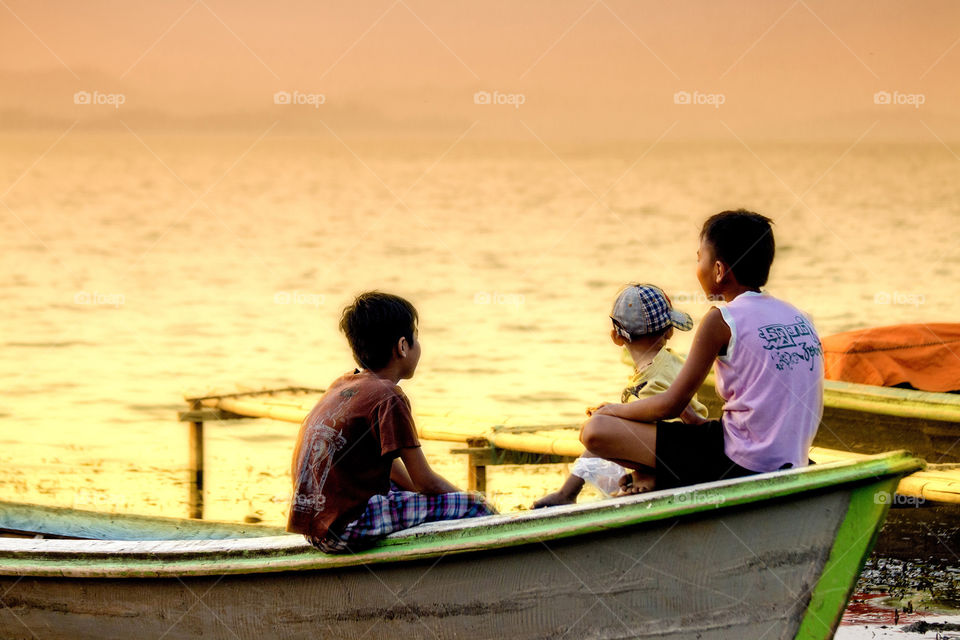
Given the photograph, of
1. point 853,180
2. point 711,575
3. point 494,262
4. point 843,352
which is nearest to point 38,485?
point 843,352

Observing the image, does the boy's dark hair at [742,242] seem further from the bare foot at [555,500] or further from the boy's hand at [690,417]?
the bare foot at [555,500]

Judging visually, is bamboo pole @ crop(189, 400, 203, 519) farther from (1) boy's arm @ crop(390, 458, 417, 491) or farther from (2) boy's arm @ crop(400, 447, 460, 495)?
(2) boy's arm @ crop(400, 447, 460, 495)

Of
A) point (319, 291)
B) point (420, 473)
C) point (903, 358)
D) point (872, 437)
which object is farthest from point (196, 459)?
point (319, 291)

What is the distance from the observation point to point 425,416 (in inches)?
283

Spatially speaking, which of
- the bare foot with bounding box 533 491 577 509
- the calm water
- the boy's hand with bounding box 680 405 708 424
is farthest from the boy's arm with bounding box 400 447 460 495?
the calm water

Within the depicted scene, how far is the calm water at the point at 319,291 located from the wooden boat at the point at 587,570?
2985 mm

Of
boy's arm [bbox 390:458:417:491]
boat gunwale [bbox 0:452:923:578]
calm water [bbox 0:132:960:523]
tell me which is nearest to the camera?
boat gunwale [bbox 0:452:923:578]

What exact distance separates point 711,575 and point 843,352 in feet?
12.6

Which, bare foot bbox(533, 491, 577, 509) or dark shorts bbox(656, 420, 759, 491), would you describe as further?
bare foot bbox(533, 491, 577, 509)

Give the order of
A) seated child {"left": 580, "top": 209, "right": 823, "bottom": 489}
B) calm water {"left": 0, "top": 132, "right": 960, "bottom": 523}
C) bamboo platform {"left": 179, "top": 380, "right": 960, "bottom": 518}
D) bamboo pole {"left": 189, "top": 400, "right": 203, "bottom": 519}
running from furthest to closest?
calm water {"left": 0, "top": 132, "right": 960, "bottom": 523}, bamboo pole {"left": 189, "top": 400, "right": 203, "bottom": 519}, bamboo platform {"left": 179, "top": 380, "right": 960, "bottom": 518}, seated child {"left": 580, "top": 209, "right": 823, "bottom": 489}

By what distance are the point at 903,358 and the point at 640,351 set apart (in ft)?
11.5

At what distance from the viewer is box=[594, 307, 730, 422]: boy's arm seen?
12.0 feet

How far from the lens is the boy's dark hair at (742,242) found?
3.75 m

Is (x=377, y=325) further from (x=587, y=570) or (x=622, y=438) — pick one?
(x=587, y=570)
